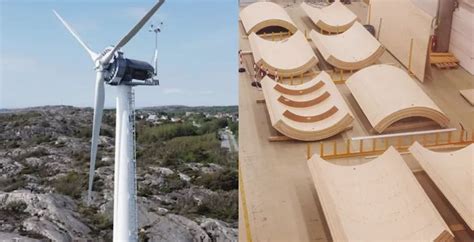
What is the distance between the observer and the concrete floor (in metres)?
8.44

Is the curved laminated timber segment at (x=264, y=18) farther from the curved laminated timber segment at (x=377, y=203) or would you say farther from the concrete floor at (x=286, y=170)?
the curved laminated timber segment at (x=377, y=203)

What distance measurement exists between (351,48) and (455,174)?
698cm

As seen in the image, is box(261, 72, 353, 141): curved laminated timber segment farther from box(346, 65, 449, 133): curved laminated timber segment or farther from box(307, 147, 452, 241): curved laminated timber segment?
box(307, 147, 452, 241): curved laminated timber segment

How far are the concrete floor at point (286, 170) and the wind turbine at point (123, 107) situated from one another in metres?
1.84

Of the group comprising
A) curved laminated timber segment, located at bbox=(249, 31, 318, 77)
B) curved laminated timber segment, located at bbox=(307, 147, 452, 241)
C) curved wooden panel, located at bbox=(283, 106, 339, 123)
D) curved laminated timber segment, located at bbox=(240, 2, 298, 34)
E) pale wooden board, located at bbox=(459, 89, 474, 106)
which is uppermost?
curved laminated timber segment, located at bbox=(240, 2, 298, 34)

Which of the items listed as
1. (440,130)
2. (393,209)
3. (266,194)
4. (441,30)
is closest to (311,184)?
(266,194)

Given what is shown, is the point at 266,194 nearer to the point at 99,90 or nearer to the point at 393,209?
the point at 393,209

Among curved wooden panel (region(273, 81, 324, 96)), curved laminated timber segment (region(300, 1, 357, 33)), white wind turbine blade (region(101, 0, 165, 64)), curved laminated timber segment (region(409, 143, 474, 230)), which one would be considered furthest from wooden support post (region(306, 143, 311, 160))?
curved laminated timber segment (region(300, 1, 357, 33))

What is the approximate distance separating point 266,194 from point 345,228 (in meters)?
2.19

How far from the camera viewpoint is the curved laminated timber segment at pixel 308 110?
434 inches

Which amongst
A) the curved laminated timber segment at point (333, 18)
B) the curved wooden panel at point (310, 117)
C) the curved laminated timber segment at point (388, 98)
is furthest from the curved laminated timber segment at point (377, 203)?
the curved laminated timber segment at point (333, 18)

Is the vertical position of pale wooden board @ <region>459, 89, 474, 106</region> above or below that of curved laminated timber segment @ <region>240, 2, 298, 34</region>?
below

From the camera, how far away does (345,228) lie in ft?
24.3

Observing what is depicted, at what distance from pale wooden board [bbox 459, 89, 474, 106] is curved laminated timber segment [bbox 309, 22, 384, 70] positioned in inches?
96.4
